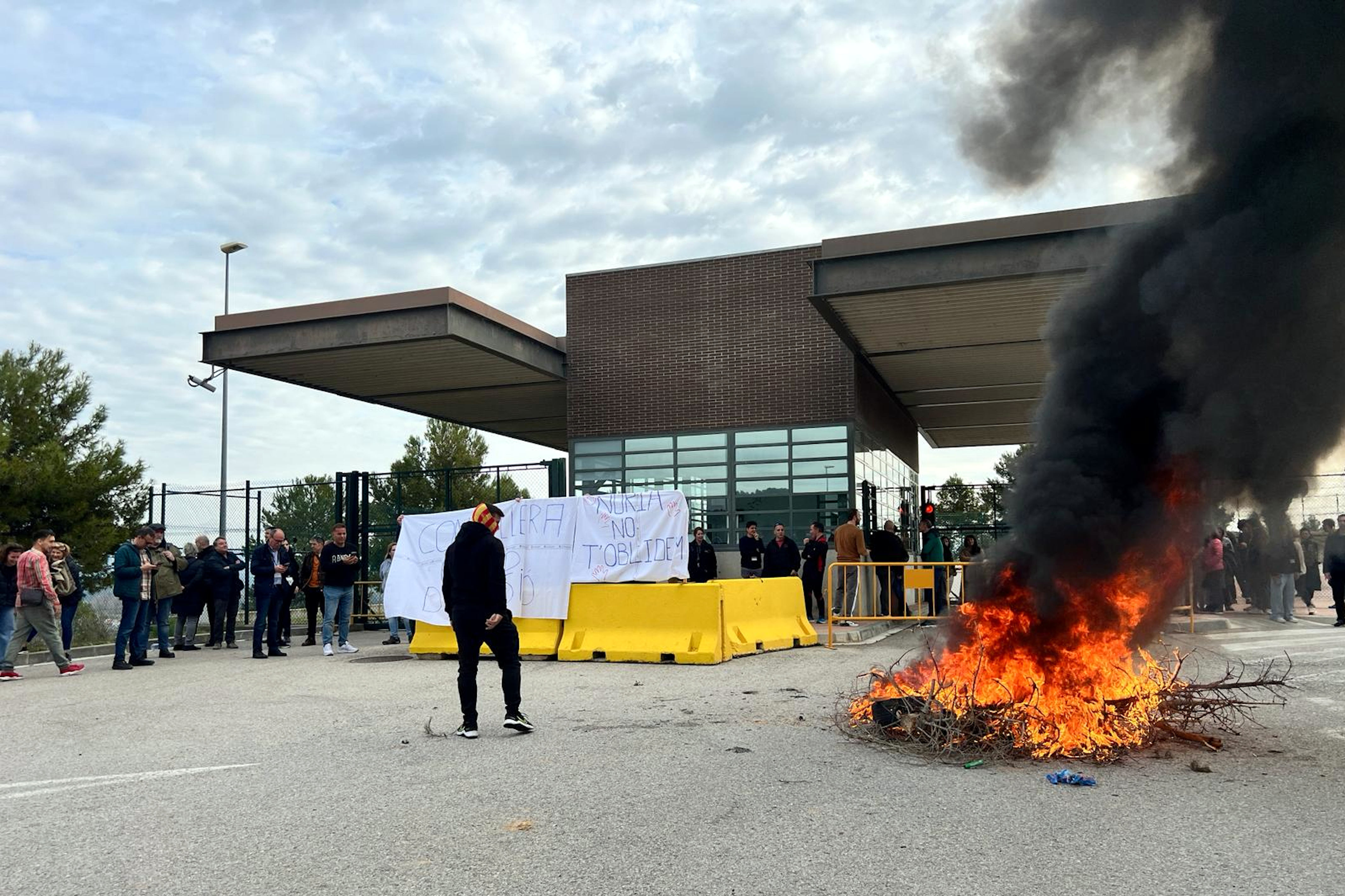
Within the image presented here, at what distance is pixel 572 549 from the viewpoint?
12.4 metres

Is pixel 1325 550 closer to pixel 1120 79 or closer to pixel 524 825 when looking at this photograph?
pixel 1120 79

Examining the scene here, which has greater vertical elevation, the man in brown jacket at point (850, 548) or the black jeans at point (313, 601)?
the man in brown jacket at point (850, 548)

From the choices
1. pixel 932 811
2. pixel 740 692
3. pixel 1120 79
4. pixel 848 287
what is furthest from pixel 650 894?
pixel 848 287

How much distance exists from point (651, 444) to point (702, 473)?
4.15 feet

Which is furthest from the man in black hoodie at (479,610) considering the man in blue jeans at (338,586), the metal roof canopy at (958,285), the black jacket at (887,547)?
the black jacket at (887,547)

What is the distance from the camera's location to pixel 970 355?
19.5 meters

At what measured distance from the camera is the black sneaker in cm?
712

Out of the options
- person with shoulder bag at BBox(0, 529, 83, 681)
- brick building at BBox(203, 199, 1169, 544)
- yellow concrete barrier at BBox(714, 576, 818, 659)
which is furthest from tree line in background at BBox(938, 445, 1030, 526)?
person with shoulder bag at BBox(0, 529, 83, 681)

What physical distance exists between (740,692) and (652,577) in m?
3.25

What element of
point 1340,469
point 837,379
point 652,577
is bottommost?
point 652,577

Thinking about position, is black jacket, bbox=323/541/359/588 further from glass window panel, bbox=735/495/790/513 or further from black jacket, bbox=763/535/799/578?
glass window panel, bbox=735/495/790/513

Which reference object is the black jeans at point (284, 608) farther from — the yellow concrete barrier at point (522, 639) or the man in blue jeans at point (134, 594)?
the yellow concrete barrier at point (522, 639)

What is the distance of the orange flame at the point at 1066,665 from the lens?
6.08 metres

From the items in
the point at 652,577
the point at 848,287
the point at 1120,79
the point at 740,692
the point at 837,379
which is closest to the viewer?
the point at 1120,79
